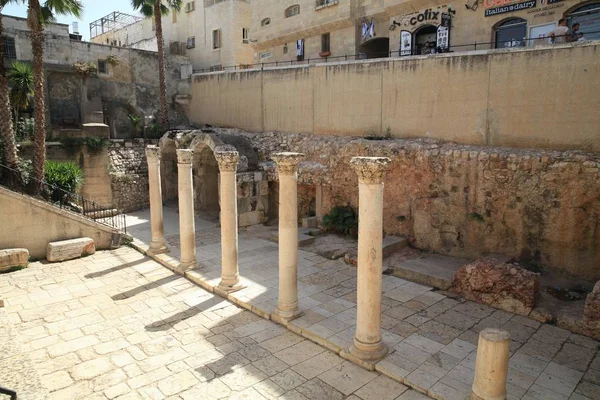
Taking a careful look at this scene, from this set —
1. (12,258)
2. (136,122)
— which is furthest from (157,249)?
(136,122)

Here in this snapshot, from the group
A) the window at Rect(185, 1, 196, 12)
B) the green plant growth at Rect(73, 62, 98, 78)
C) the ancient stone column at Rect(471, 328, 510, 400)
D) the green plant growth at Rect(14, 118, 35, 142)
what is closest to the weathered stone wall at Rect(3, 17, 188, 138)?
the green plant growth at Rect(73, 62, 98, 78)

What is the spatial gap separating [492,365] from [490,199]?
764 centimetres

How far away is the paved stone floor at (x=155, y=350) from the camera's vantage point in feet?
24.4

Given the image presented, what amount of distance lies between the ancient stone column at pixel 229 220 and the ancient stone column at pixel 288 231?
6.91ft

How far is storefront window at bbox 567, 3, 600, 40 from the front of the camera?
1562 centimetres

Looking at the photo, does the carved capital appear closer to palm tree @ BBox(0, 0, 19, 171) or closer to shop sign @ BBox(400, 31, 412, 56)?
palm tree @ BBox(0, 0, 19, 171)

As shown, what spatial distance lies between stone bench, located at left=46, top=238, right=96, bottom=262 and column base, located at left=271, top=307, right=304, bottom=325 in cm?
855

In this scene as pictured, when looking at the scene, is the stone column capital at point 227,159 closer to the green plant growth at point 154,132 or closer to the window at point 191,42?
the green plant growth at point 154,132

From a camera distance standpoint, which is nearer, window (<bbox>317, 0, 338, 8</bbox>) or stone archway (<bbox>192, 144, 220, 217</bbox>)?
stone archway (<bbox>192, 144, 220, 217</bbox>)

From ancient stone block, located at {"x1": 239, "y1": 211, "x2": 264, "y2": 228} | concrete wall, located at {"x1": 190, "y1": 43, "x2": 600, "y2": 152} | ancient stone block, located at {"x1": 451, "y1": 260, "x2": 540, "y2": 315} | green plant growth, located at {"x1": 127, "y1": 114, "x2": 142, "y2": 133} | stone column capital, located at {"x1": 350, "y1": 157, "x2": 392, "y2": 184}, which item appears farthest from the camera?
green plant growth, located at {"x1": 127, "y1": 114, "x2": 142, "y2": 133}

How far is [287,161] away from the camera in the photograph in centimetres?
932

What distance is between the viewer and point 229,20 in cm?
3095

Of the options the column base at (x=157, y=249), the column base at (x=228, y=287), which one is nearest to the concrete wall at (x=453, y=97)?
the column base at (x=157, y=249)

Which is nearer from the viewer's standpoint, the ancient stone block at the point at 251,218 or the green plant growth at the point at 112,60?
the ancient stone block at the point at 251,218
